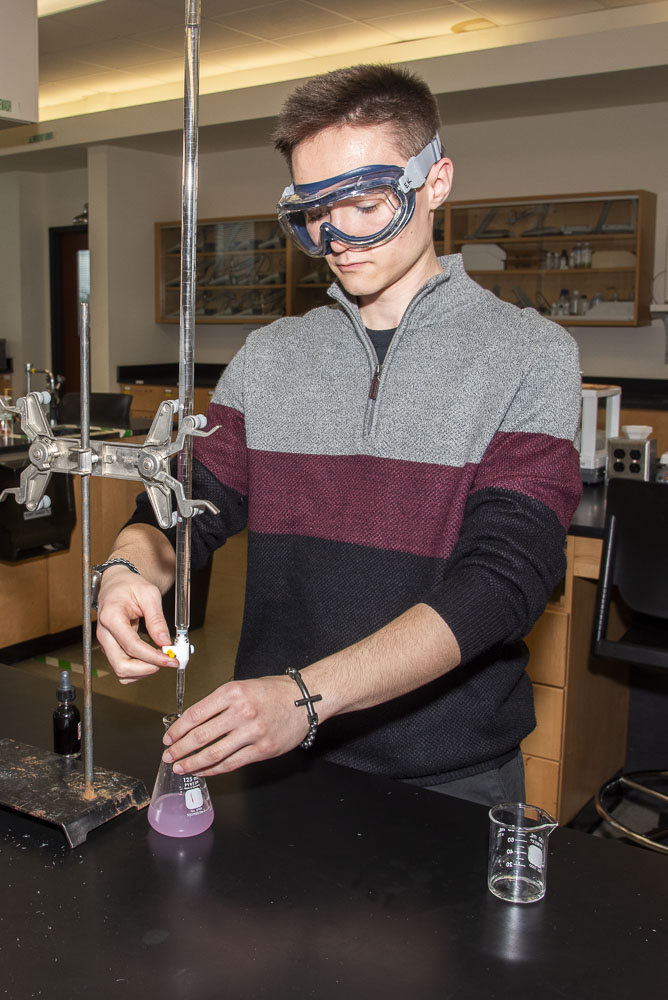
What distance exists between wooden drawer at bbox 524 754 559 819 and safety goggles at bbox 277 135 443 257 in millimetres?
1816

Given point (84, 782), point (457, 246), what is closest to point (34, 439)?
point (84, 782)

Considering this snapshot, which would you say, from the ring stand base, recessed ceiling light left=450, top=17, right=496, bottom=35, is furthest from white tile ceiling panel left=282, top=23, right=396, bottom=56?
the ring stand base

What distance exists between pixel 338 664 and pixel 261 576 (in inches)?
15.6

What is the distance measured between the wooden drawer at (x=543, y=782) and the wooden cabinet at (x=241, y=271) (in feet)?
17.2

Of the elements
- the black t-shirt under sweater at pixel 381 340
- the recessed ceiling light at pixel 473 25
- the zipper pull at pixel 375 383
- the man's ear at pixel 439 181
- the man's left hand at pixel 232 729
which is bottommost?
the man's left hand at pixel 232 729

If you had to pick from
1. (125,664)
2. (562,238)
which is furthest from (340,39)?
(125,664)

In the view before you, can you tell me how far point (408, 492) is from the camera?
133cm

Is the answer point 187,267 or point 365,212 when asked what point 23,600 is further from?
point 187,267

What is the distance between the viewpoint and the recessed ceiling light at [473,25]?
218 inches

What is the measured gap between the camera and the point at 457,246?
6.40m

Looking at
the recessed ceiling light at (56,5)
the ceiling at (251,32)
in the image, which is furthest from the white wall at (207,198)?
the recessed ceiling light at (56,5)

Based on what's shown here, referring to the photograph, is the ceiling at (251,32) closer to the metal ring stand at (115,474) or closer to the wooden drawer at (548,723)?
the wooden drawer at (548,723)

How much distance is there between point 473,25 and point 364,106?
16.6 feet

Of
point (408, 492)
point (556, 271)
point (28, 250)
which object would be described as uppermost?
point (28, 250)
